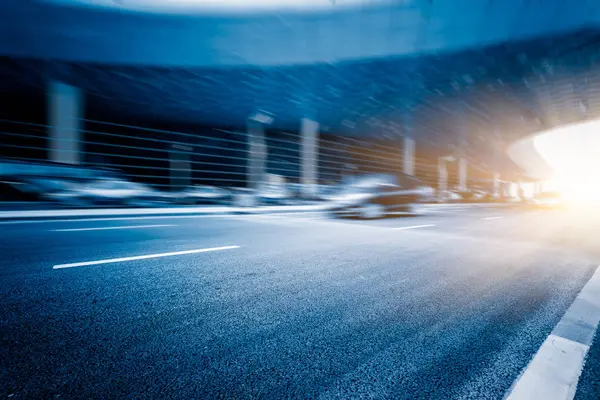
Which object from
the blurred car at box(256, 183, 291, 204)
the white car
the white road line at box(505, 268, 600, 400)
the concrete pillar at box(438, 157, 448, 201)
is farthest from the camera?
the concrete pillar at box(438, 157, 448, 201)

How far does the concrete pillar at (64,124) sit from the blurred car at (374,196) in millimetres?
14972

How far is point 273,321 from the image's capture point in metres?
2.65

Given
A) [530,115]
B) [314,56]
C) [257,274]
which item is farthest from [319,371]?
[530,115]

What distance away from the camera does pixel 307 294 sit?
11.0 feet

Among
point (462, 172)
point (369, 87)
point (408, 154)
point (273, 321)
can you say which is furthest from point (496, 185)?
point (273, 321)

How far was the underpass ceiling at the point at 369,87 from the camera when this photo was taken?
57.1ft

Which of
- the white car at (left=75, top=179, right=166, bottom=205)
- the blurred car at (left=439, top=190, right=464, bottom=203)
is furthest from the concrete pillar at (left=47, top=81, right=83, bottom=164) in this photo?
the blurred car at (left=439, top=190, right=464, bottom=203)

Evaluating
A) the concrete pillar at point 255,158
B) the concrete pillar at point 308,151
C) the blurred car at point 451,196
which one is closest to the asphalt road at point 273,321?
the concrete pillar at point 255,158

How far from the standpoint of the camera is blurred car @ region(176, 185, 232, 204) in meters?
19.7

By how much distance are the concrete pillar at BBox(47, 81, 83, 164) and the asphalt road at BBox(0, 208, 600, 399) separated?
15060mm

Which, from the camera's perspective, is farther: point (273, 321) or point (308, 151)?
point (308, 151)

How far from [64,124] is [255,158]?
41.5 feet

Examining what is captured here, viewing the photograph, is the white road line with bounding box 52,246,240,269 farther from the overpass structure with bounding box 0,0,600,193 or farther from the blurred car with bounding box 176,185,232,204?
the blurred car with bounding box 176,185,232,204

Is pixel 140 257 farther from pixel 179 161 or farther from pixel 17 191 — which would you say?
pixel 179 161
